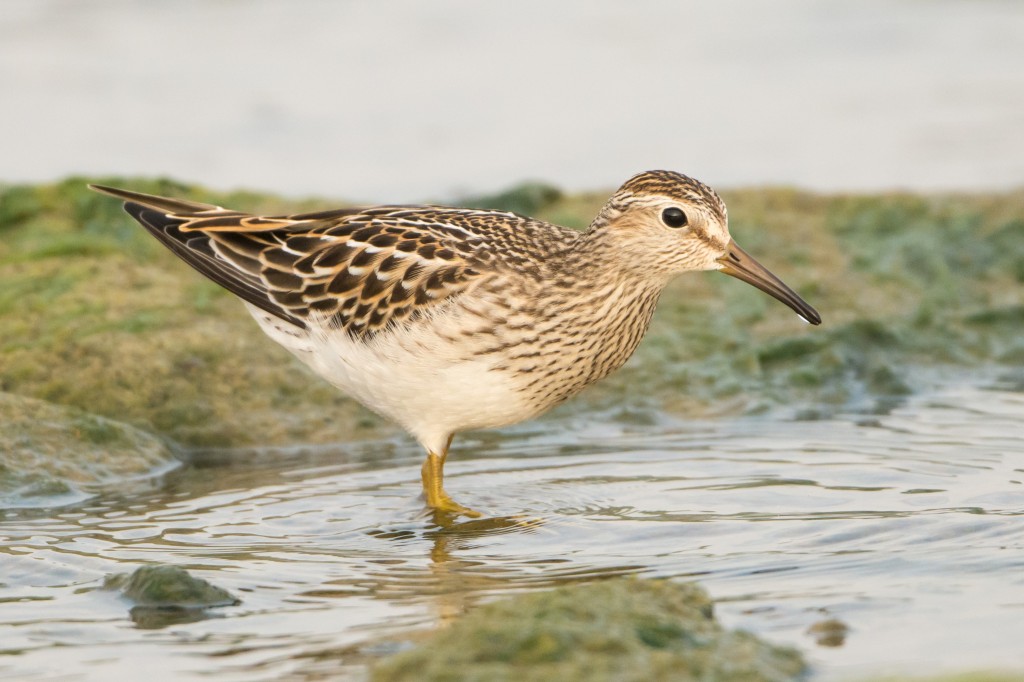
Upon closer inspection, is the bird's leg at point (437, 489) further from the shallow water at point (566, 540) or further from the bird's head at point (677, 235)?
the bird's head at point (677, 235)

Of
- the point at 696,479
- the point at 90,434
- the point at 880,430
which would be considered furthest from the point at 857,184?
the point at 90,434

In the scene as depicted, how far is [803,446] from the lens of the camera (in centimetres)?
775

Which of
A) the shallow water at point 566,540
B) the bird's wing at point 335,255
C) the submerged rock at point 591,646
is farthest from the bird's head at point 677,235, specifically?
the submerged rock at point 591,646

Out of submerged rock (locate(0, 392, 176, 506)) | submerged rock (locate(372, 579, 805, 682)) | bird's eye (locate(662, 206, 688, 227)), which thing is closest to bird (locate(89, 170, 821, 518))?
bird's eye (locate(662, 206, 688, 227))

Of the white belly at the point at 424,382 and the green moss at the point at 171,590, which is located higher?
the white belly at the point at 424,382

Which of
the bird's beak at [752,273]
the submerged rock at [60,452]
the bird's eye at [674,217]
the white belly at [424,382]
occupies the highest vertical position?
the bird's eye at [674,217]

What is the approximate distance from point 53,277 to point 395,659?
5166mm

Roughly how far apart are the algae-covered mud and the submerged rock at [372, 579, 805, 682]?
0.04 meters

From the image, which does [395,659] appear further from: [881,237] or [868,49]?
[868,49]

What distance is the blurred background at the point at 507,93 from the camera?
13594 mm

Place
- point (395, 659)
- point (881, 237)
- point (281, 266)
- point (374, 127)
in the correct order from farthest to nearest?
point (374, 127), point (881, 237), point (281, 266), point (395, 659)

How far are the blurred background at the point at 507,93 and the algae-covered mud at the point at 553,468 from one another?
10.1ft

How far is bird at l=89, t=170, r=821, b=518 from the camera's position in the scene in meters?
6.81

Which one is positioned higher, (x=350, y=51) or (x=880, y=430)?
(x=350, y=51)
